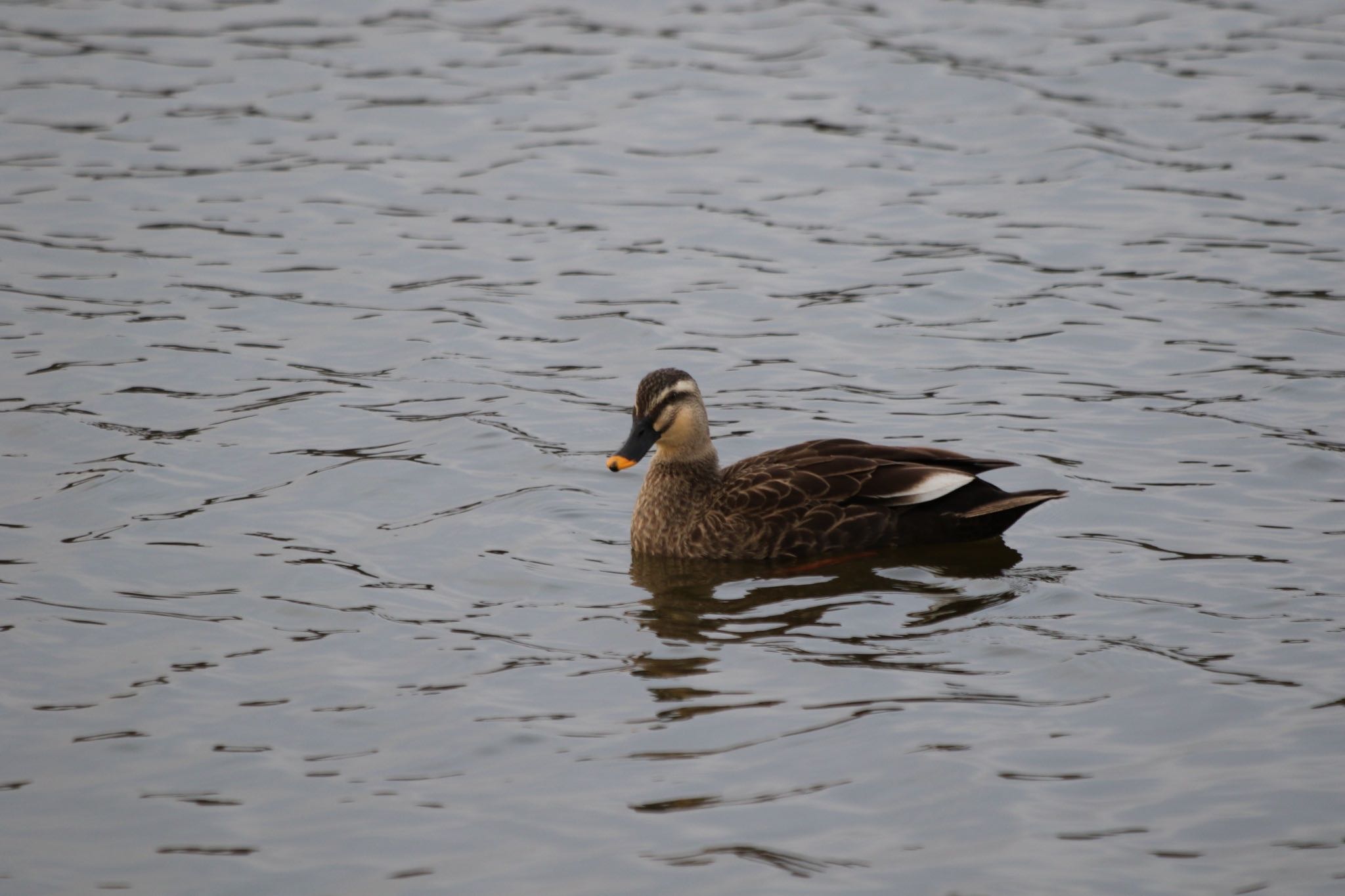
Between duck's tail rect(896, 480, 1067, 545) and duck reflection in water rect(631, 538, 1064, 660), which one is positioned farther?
duck's tail rect(896, 480, 1067, 545)

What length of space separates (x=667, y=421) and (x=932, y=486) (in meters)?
1.61

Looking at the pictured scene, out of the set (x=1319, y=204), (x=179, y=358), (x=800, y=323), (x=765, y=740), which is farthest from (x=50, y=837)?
(x=1319, y=204)

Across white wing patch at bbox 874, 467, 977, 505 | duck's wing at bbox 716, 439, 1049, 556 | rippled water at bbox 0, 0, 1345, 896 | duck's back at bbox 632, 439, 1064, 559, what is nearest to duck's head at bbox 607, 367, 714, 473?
duck's back at bbox 632, 439, 1064, 559

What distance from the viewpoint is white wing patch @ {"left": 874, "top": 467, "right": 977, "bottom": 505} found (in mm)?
9602

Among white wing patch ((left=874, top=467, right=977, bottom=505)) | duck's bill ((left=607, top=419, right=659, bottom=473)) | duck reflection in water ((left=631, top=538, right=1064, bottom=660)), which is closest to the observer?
duck reflection in water ((left=631, top=538, right=1064, bottom=660))

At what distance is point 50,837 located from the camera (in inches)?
272

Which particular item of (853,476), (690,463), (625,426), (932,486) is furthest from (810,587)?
(625,426)

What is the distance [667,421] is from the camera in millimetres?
10133

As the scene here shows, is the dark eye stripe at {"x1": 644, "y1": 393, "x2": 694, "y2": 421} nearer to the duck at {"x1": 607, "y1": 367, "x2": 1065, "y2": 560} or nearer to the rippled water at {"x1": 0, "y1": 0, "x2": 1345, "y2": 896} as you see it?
the duck at {"x1": 607, "y1": 367, "x2": 1065, "y2": 560}

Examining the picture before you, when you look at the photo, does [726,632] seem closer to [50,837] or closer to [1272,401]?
[50,837]

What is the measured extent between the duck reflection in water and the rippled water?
0.04 meters

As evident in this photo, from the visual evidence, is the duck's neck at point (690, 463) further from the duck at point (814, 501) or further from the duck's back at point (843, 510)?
the duck's back at point (843, 510)

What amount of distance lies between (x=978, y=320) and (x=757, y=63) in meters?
7.25

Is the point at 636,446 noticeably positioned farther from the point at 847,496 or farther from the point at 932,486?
the point at 932,486
